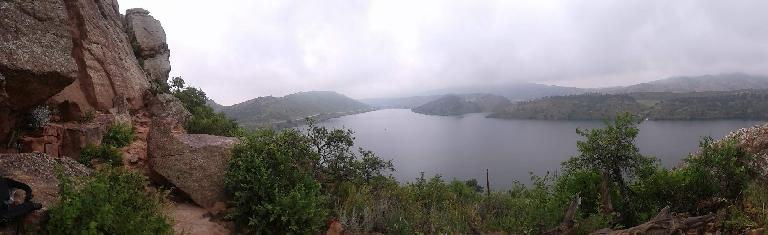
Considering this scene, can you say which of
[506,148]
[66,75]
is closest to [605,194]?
[66,75]

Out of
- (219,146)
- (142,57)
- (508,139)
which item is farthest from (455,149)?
(219,146)

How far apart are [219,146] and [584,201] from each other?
8906 millimetres

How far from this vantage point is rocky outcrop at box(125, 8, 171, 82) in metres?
20.2

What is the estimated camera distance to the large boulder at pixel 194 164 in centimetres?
932

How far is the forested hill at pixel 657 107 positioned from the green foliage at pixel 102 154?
130 meters

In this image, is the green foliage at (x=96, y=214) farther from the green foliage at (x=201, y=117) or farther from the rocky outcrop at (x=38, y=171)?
the green foliage at (x=201, y=117)

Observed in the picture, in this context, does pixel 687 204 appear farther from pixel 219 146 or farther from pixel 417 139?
pixel 417 139

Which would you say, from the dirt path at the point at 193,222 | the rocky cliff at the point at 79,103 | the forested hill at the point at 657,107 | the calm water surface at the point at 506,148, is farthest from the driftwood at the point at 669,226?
the forested hill at the point at 657,107

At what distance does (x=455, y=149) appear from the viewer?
355ft

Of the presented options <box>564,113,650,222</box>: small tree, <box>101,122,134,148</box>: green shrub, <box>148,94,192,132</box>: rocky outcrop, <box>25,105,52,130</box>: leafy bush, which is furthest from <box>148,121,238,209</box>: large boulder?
<box>564,113,650,222</box>: small tree

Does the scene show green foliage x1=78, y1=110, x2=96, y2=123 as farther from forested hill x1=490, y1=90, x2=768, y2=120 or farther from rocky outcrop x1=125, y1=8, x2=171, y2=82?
forested hill x1=490, y1=90, x2=768, y2=120

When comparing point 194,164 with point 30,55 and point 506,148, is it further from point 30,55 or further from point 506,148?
point 506,148

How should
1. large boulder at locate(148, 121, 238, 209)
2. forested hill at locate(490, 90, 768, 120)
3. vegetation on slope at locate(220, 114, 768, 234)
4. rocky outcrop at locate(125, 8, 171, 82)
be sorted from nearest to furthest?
vegetation on slope at locate(220, 114, 768, 234) < large boulder at locate(148, 121, 238, 209) < rocky outcrop at locate(125, 8, 171, 82) < forested hill at locate(490, 90, 768, 120)

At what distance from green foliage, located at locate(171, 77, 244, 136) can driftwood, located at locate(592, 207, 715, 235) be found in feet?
31.7
